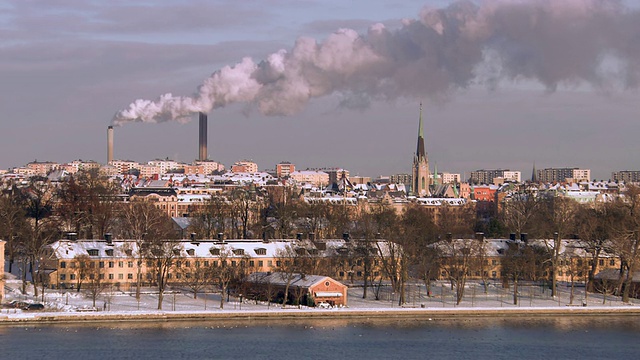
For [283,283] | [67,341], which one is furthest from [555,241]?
[67,341]

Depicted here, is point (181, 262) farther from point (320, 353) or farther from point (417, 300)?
point (320, 353)

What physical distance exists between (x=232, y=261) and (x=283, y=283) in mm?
6558

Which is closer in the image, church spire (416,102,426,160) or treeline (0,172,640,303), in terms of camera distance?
treeline (0,172,640,303)

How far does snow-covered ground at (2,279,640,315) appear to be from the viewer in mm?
50594

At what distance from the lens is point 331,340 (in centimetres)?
4428

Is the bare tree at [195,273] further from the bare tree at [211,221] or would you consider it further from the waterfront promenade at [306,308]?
the bare tree at [211,221]

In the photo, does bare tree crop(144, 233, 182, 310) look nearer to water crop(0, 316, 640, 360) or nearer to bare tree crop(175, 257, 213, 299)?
bare tree crop(175, 257, 213, 299)

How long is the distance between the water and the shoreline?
974mm

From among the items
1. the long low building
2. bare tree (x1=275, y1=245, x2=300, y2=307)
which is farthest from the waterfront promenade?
the long low building

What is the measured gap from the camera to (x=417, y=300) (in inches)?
2160

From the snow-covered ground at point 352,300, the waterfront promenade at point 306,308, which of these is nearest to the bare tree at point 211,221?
the snow-covered ground at point 352,300

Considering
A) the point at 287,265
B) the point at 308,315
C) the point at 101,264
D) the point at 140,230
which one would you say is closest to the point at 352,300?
the point at 287,265

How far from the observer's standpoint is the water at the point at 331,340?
136 ft

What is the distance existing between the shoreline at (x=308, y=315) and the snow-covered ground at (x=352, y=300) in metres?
0.72
